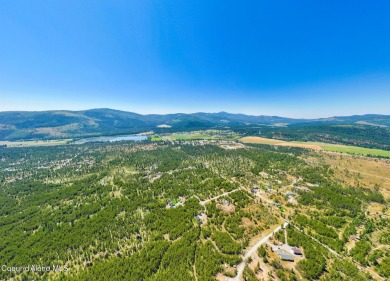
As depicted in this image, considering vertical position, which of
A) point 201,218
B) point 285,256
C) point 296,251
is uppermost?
point 201,218

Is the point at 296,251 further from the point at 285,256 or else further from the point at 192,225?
the point at 192,225

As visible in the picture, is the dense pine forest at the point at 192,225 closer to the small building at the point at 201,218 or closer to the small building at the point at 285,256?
the small building at the point at 201,218

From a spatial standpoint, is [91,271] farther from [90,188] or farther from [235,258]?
[90,188]

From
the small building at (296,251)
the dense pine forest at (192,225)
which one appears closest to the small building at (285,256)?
the dense pine forest at (192,225)

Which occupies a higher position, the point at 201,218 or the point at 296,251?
the point at 201,218

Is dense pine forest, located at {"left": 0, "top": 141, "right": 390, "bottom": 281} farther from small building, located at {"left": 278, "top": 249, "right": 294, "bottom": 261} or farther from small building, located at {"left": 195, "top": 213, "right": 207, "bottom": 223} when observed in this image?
small building, located at {"left": 278, "top": 249, "right": 294, "bottom": 261}

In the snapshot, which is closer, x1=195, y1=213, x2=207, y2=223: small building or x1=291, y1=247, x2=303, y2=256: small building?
x1=291, y1=247, x2=303, y2=256: small building

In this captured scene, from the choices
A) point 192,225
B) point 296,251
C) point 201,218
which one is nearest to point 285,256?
point 296,251

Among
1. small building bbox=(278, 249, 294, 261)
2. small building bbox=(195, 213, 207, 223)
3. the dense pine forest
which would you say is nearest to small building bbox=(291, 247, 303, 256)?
the dense pine forest

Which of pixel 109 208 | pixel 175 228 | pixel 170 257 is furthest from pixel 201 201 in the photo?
pixel 109 208

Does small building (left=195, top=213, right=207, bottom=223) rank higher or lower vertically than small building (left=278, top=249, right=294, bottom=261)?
higher

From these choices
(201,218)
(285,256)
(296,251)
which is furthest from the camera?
(201,218)

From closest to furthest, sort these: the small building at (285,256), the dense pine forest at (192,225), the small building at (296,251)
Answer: the dense pine forest at (192,225), the small building at (285,256), the small building at (296,251)
